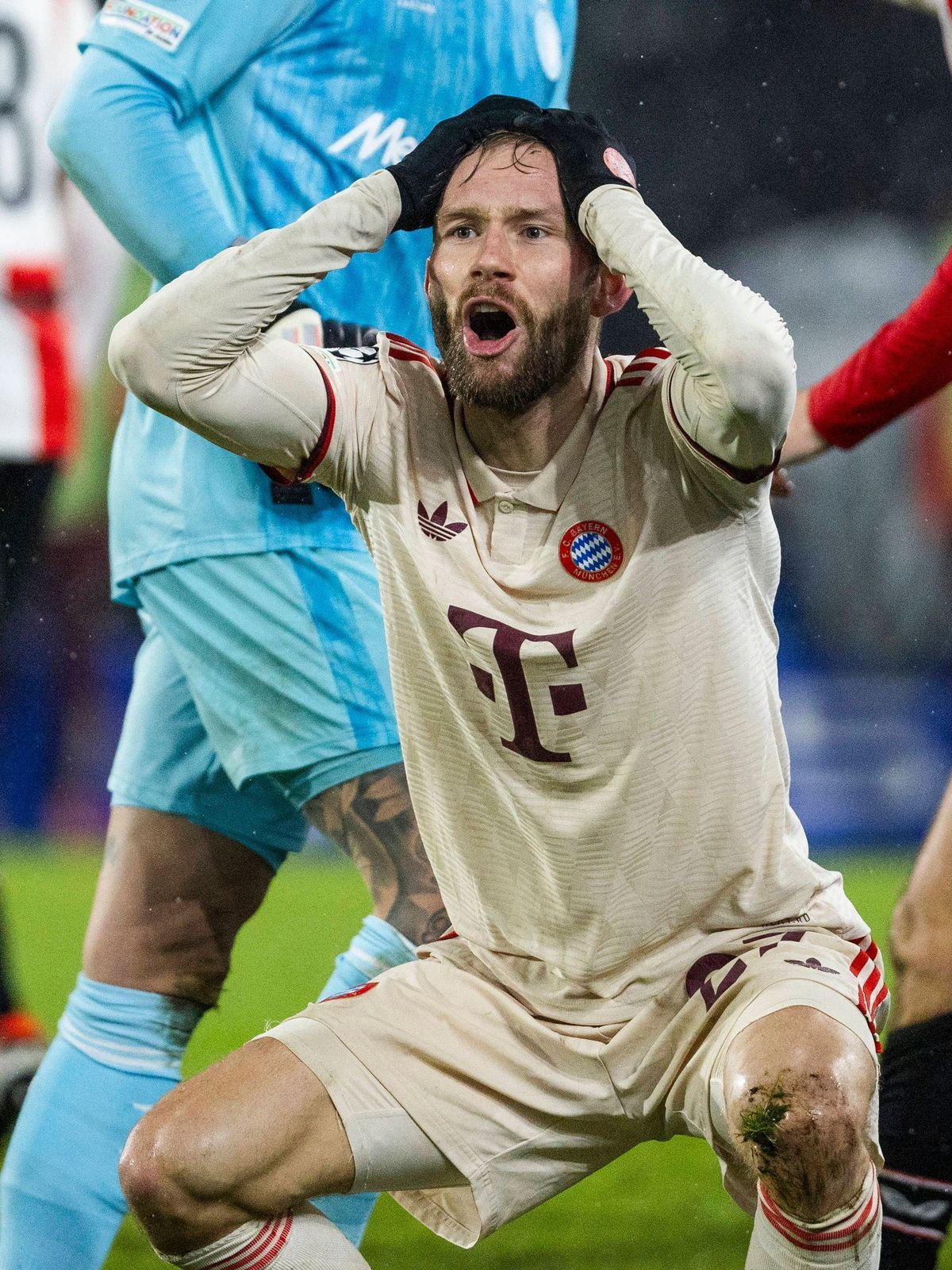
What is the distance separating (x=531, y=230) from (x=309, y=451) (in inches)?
14.9

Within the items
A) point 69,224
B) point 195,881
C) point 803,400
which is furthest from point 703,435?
point 69,224

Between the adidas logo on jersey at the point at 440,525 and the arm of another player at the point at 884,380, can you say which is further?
the arm of another player at the point at 884,380

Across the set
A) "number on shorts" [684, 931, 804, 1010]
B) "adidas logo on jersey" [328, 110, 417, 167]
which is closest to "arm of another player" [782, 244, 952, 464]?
"adidas logo on jersey" [328, 110, 417, 167]

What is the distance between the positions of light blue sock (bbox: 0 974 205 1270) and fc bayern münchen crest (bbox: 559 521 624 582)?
103 cm

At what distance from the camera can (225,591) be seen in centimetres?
242

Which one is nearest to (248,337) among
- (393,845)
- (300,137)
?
(300,137)

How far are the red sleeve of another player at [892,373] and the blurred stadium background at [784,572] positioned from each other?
20.6 inches

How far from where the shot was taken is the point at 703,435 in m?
1.83

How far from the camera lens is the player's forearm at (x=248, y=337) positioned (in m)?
1.90

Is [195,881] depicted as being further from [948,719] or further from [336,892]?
[948,719]

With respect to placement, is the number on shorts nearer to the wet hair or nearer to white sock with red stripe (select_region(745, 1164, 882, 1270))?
white sock with red stripe (select_region(745, 1164, 882, 1270))

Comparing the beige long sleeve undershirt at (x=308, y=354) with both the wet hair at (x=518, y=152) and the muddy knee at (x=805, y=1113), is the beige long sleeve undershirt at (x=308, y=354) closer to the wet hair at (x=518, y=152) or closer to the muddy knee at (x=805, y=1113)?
the wet hair at (x=518, y=152)

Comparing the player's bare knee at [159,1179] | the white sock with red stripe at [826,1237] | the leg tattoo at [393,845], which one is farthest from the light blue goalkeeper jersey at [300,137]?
the white sock with red stripe at [826,1237]

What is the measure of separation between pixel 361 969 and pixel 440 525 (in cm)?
76
